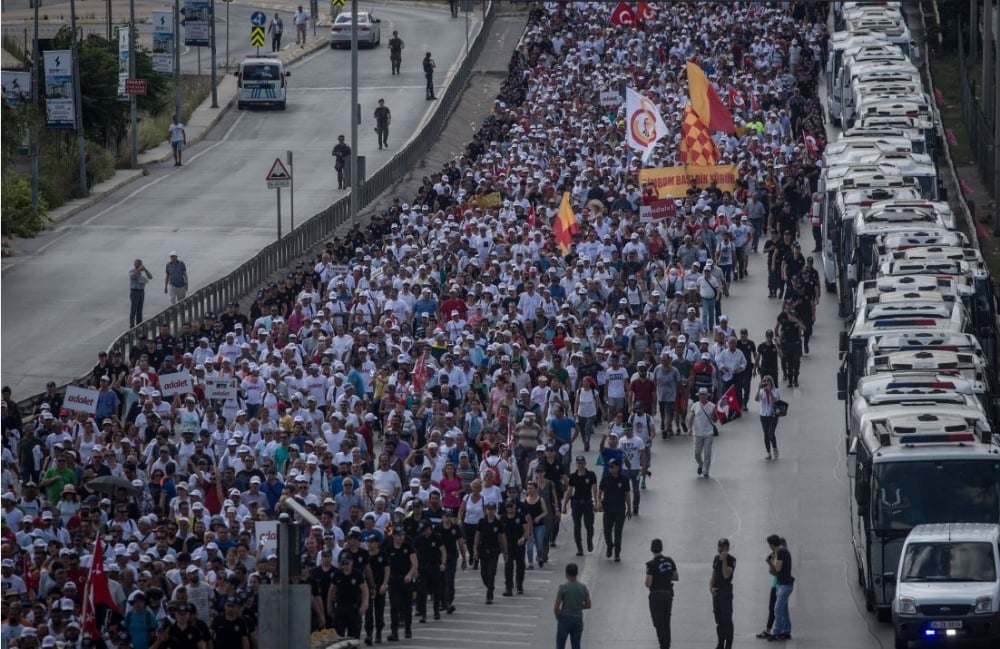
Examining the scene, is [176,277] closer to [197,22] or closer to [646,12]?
[646,12]

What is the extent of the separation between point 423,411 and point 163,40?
128 feet

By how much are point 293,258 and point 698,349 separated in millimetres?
14269

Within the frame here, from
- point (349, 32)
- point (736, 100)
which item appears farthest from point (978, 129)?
point (349, 32)

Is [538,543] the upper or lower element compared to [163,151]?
upper

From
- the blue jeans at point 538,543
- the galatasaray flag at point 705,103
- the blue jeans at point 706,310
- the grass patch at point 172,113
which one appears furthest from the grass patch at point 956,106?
the blue jeans at point 538,543

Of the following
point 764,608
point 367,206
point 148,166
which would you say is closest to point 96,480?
point 764,608

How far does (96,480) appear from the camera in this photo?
2622 centimetres

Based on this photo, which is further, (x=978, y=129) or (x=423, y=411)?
(x=978, y=129)

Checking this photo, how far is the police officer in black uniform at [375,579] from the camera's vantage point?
942 inches

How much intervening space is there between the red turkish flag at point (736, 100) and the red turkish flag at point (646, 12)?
10.7 metres

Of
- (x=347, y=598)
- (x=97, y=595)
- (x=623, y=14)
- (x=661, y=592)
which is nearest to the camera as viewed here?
(x=97, y=595)

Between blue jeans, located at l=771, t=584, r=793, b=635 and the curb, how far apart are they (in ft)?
100

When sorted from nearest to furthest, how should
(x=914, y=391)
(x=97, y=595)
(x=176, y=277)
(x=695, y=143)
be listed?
(x=97, y=595) < (x=914, y=391) < (x=176, y=277) < (x=695, y=143)

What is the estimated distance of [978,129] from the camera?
59250 mm
